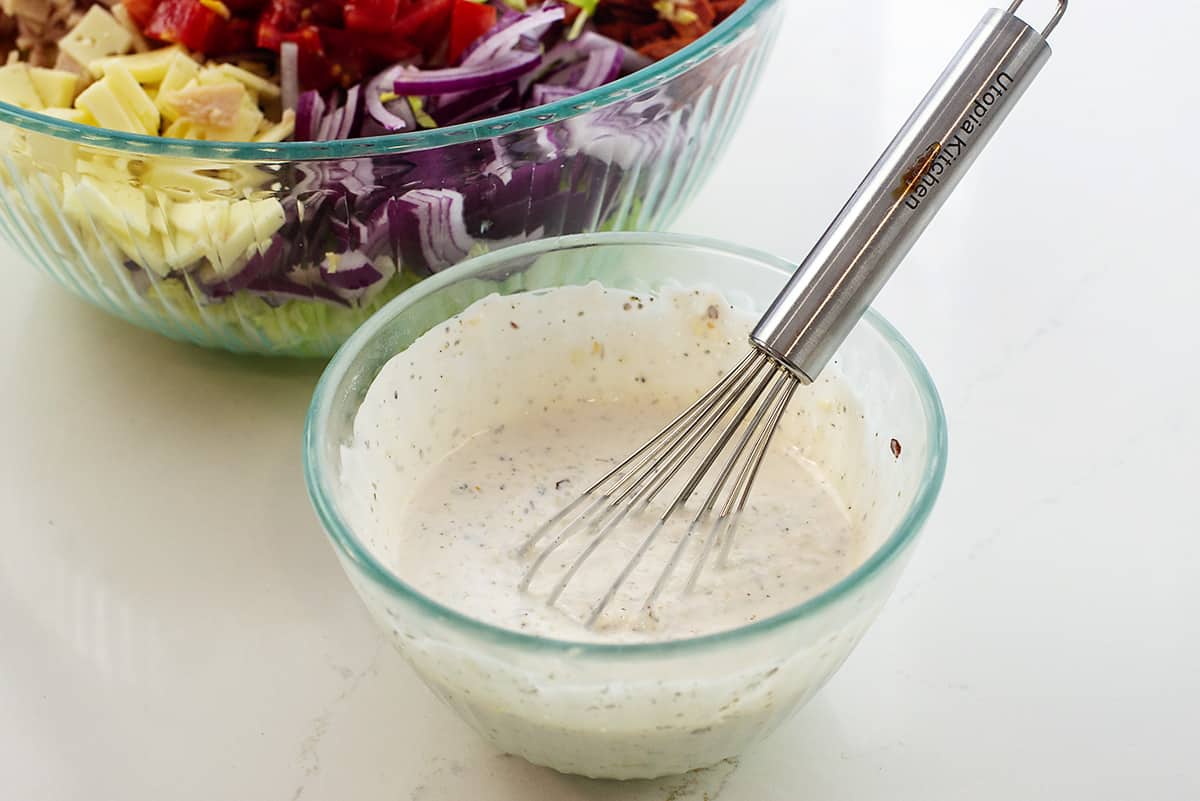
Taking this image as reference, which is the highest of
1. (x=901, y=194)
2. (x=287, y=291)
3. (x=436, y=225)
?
(x=901, y=194)

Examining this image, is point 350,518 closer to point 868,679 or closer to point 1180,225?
point 868,679

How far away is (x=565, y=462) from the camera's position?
2.94 ft

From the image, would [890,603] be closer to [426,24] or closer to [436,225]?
[436,225]

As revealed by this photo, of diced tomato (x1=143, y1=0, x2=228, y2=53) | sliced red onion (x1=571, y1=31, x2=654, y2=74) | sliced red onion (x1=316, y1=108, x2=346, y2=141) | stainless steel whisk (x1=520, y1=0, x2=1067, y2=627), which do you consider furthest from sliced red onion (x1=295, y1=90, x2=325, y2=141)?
stainless steel whisk (x1=520, y1=0, x2=1067, y2=627)

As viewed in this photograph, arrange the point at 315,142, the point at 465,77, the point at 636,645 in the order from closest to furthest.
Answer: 1. the point at 636,645
2. the point at 315,142
3. the point at 465,77

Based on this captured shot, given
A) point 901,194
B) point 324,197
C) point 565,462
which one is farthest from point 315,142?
point 901,194

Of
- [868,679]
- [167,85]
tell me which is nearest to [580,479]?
[868,679]

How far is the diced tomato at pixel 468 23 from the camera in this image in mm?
1049

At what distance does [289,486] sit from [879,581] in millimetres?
502

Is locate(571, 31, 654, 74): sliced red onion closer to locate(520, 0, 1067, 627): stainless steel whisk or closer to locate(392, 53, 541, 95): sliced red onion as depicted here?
locate(392, 53, 541, 95): sliced red onion

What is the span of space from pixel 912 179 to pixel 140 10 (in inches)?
27.3

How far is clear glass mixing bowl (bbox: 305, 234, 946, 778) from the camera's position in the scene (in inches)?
24.8

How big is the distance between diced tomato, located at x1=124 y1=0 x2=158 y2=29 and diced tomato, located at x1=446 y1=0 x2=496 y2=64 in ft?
0.82

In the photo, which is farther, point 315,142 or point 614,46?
point 614,46
